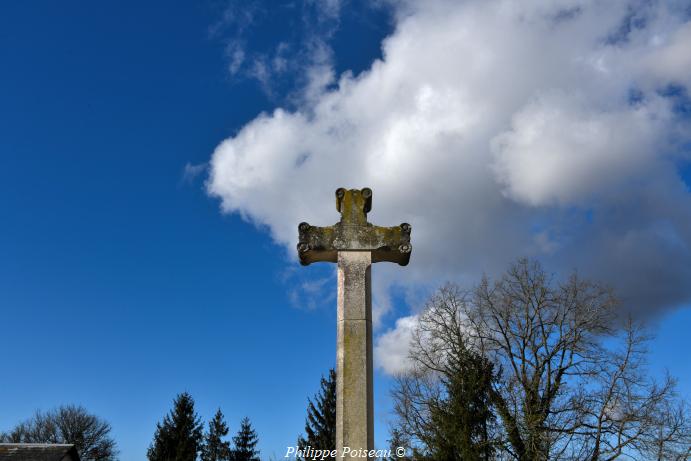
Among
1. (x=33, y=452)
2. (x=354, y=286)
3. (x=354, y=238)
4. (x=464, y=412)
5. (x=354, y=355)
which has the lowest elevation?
(x=354, y=355)

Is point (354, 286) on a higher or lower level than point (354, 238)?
lower

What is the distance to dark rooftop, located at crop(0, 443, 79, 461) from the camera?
30322mm

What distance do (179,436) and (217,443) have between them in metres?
9.76

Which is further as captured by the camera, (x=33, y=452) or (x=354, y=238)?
(x=33, y=452)

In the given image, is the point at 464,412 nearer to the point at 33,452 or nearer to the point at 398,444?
the point at 398,444

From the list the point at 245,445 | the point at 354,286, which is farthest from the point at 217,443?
the point at 354,286

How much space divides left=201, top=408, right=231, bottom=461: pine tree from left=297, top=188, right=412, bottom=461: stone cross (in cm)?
4719

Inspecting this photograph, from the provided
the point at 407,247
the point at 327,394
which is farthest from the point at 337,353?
the point at 327,394

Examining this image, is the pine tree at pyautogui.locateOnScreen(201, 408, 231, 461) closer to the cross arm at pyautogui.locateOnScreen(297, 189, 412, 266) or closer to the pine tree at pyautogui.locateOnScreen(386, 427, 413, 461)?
the pine tree at pyautogui.locateOnScreen(386, 427, 413, 461)

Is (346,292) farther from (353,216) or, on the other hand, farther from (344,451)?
(344,451)

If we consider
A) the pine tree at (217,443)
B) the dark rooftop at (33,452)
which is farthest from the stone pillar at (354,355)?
the pine tree at (217,443)

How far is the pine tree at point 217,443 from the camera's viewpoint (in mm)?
51531

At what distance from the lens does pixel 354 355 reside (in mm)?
7148

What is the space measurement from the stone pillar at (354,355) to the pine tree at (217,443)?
47.2 meters
